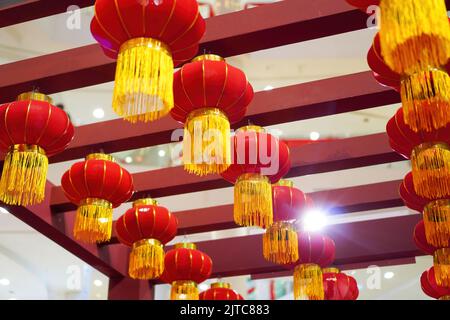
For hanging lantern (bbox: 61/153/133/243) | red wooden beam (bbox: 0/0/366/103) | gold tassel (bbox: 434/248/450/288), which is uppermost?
red wooden beam (bbox: 0/0/366/103)

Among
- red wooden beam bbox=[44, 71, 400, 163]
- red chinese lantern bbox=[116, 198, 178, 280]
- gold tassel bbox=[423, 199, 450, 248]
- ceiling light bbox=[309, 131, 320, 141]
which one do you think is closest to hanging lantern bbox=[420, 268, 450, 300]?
gold tassel bbox=[423, 199, 450, 248]

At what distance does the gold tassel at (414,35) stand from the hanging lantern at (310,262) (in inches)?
94.9

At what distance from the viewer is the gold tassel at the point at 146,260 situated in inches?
144

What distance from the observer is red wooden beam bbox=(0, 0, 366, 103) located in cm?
305

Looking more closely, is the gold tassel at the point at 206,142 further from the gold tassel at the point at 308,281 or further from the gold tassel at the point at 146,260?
the gold tassel at the point at 308,281

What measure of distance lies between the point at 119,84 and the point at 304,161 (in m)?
2.30

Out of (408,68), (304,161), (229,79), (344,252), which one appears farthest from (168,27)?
(344,252)

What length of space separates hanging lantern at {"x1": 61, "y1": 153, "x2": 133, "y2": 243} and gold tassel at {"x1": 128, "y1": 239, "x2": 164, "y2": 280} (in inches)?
11.9

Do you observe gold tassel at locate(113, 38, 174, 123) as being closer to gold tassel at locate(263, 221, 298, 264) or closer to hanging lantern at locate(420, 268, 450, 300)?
gold tassel at locate(263, 221, 298, 264)

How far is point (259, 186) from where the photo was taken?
3.11 m

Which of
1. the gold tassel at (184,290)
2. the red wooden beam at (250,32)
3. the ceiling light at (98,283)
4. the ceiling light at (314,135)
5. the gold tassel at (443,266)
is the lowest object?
the gold tassel at (443,266)

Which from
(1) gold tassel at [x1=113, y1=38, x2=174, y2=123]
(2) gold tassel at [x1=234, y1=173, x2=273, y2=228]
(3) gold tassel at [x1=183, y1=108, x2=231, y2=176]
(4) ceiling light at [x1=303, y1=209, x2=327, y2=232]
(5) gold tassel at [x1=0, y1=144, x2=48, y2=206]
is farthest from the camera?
(4) ceiling light at [x1=303, y1=209, x2=327, y2=232]

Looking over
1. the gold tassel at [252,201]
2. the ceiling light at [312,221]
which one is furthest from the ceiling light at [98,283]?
the gold tassel at [252,201]
